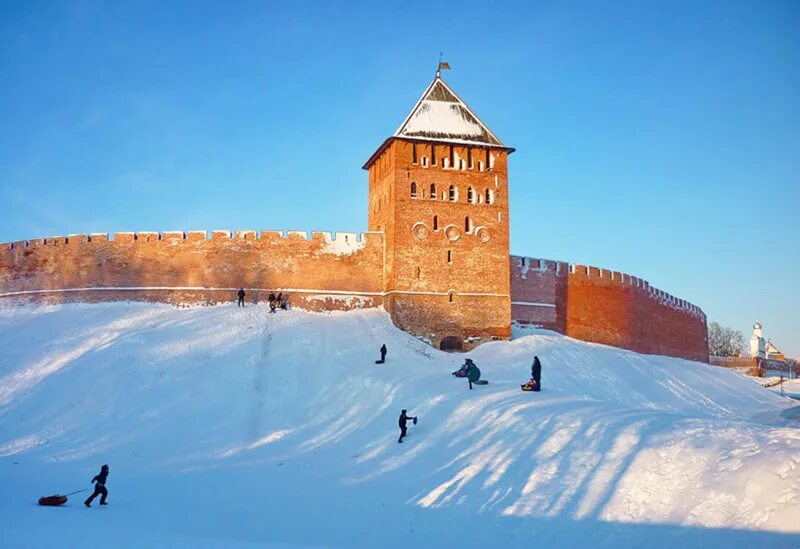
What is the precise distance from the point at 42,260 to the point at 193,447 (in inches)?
614

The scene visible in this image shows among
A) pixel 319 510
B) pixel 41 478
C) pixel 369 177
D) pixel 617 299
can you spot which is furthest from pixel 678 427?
pixel 617 299

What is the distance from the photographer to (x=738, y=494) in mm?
8766

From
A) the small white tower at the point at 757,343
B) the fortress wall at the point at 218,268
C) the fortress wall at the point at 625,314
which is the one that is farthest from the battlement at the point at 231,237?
the small white tower at the point at 757,343

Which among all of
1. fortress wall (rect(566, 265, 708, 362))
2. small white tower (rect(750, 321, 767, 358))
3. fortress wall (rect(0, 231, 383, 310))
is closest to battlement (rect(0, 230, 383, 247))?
fortress wall (rect(0, 231, 383, 310))

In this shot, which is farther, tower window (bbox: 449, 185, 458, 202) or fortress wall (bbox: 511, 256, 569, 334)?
fortress wall (bbox: 511, 256, 569, 334)

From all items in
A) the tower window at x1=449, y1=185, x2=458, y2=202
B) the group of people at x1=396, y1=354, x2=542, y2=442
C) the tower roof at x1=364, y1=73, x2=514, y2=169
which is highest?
the tower roof at x1=364, y1=73, x2=514, y2=169

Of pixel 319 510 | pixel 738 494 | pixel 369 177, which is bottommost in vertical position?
pixel 319 510

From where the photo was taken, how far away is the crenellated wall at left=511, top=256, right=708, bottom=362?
29.7 meters

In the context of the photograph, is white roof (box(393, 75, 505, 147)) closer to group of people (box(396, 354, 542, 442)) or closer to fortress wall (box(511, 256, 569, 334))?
fortress wall (box(511, 256, 569, 334))

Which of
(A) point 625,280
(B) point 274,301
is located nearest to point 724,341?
(A) point 625,280

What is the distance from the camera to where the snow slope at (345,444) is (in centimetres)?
926

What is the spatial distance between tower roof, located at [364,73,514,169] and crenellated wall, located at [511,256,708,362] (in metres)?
5.61

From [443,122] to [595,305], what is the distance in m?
11.2

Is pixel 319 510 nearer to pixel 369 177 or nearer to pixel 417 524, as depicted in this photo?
pixel 417 524
